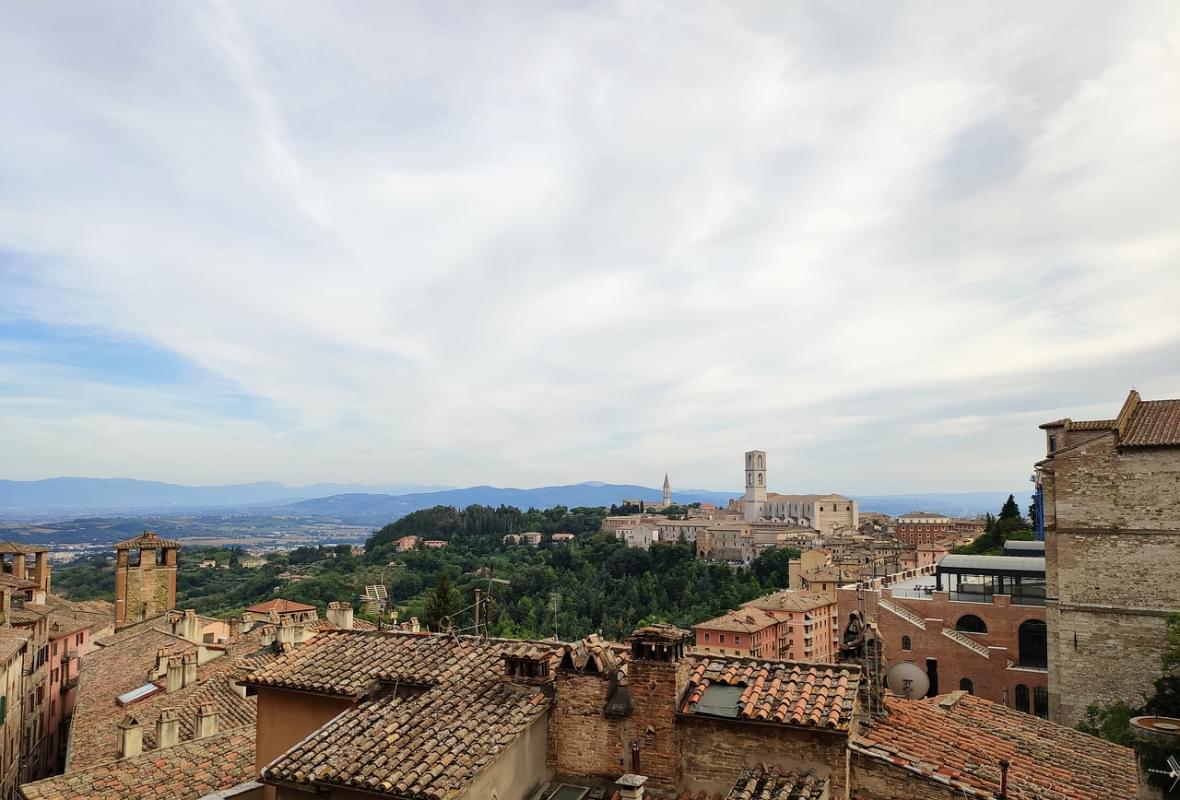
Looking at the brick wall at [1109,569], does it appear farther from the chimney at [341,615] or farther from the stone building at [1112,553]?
the chimney at [341,615]

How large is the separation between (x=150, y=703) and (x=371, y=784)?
57.3 ft

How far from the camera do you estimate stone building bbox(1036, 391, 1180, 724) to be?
22688 millimetres

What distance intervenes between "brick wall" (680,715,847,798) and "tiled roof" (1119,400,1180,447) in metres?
21.2

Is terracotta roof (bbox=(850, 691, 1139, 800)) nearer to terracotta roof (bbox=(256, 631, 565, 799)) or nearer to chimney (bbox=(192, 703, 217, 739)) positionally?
terracotta roof (bbox=(256, 631, 565, 799))

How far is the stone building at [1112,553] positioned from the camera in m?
22.7

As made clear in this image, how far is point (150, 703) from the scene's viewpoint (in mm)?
20953

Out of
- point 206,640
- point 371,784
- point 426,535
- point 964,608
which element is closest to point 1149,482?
point 964,608

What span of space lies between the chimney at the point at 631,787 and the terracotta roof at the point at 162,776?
7556mm

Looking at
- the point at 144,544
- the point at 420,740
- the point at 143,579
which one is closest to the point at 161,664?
the point at 420,740

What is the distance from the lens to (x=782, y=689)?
8.48 m

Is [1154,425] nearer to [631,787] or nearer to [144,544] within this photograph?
[631,787]

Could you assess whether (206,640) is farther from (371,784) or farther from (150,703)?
(371,784)

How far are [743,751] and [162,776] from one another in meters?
10.9

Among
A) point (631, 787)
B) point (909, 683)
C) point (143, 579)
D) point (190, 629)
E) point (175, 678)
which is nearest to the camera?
point (631, 787)
